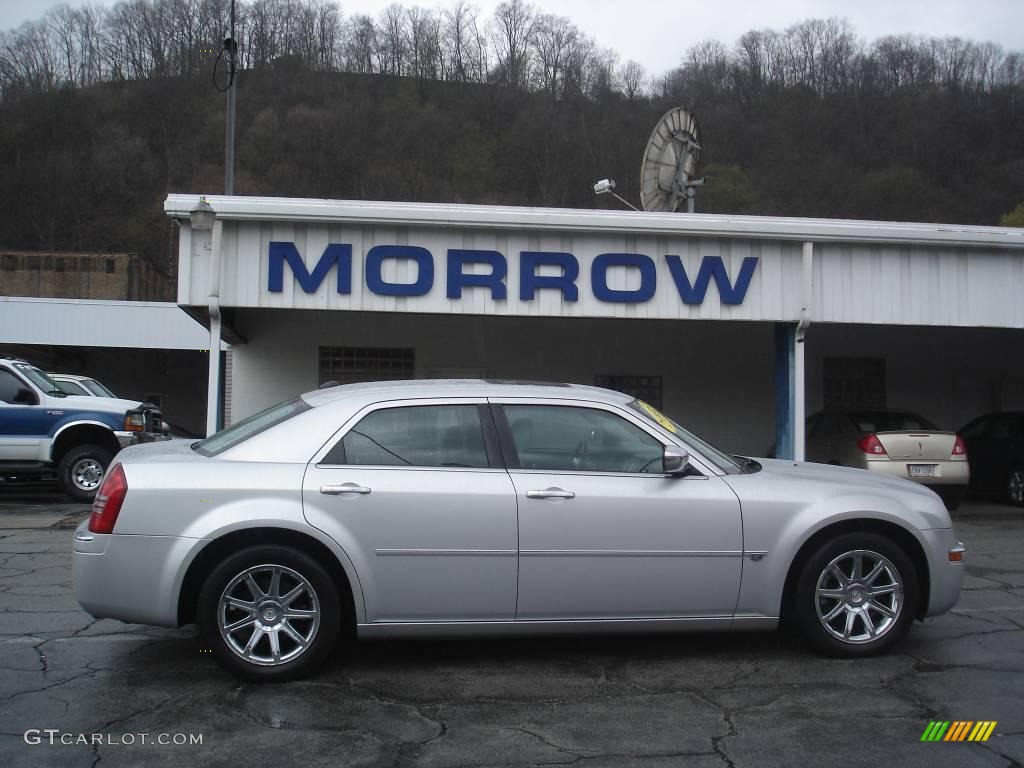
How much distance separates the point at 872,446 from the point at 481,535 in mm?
8496

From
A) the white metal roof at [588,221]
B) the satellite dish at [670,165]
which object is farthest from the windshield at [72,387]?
the satellite dish at [670,165]

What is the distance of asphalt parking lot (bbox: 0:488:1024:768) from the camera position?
149 inches

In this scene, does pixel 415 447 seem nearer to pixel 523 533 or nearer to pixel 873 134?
pixel 523 533

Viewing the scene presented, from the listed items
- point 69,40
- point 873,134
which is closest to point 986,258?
point 873,134

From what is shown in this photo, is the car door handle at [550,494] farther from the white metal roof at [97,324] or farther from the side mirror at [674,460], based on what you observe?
the white metal roof at [97,324]

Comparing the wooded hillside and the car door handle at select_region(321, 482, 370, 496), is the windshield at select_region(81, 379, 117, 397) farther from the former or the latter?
the wooded hillside

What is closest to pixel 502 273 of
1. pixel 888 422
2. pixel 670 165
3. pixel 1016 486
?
pixel 670 165

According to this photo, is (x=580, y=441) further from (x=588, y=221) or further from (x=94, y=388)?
(x=94, y=388)

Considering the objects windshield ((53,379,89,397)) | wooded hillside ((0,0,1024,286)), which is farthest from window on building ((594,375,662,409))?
wooded hillside ((0,0,1024,286))

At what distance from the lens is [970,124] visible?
41.6m

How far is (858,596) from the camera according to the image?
501cm

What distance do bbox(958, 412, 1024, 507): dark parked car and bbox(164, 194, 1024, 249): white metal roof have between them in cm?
334

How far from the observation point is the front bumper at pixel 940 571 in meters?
5.06

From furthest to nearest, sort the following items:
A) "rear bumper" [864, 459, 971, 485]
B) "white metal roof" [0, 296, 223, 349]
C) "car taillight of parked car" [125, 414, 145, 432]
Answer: "white metal roof" [0, 296, 223, 349] < "car taillight of parked car" [125, 414, 145, 432] < "rear bumper" [864, 459, 971, 485]
